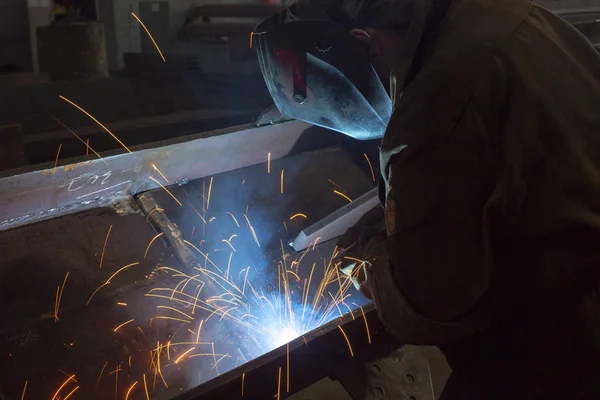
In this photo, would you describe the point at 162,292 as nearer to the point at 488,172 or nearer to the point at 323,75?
the point at 323,75

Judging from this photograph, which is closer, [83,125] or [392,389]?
[392,389]

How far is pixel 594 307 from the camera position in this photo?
1220 mm

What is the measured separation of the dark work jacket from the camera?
3.41ft

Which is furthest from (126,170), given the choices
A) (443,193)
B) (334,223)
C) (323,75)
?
(443,193)

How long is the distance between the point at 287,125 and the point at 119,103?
438 cm

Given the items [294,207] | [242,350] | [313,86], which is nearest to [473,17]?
[313,86]

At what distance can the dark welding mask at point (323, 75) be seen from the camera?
4.34ft

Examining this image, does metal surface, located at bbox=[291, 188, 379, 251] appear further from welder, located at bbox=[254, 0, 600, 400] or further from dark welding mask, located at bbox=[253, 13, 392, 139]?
welder, located at bbox=[254, 0, 600, 400]

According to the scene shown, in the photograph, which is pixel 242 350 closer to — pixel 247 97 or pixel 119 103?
pixel 119 103

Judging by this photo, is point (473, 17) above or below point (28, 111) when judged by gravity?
above

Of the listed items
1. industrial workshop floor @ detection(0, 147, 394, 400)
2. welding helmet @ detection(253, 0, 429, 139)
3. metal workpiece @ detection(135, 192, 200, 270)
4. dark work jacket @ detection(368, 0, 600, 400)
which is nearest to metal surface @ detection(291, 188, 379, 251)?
industrial workshop floor @ detection(0, 147, 394, 400)

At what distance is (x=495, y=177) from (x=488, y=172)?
20mm

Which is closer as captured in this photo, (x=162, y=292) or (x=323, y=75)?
(x=323, y=75)

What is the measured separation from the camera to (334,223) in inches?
98.2
